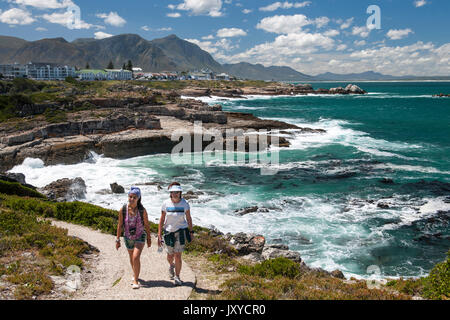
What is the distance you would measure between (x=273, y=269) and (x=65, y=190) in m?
16.0

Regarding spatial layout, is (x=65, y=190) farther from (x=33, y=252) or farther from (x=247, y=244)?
(x=247, y=244)

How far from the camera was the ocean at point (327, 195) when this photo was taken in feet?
47.5

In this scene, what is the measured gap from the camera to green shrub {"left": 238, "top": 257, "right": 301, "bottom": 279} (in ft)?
28.5

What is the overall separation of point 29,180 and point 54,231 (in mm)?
17854

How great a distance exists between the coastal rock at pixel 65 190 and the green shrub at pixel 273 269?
14.4 meters

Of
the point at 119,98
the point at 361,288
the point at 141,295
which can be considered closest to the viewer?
the point at 141,295

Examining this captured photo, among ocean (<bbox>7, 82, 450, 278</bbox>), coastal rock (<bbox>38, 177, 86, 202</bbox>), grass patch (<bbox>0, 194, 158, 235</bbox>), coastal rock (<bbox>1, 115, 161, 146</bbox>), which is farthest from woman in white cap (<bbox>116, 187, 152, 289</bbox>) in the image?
coastal rock (<bbox>1, 115, 161, 146</bbox>)

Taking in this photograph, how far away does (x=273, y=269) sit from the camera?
8.82m

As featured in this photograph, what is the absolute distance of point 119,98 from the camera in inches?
1833

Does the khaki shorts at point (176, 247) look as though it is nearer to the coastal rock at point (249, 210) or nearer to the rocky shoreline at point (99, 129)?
the coastal rock at point (249, 210)

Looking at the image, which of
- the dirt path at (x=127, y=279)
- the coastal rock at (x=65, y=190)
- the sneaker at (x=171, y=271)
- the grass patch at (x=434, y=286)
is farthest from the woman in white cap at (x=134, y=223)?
the coastal rock at (x=65, y=190)

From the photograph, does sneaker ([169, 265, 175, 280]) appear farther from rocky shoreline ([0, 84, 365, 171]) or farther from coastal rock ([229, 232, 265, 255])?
rocky shoreline ([0, 84, 365, 171])
